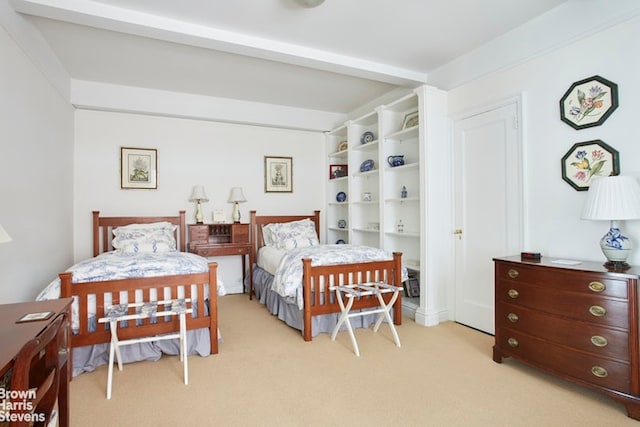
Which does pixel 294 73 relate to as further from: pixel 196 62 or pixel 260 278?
pixel 260 278

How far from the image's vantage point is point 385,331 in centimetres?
328

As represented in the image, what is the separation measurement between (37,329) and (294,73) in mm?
3314

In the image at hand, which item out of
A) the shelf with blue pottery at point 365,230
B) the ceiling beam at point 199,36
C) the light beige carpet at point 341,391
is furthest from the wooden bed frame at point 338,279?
the ceiling beam at point 199,36

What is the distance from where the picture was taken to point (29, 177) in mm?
2701

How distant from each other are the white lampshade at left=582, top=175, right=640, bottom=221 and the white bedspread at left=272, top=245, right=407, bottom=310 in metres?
1.79

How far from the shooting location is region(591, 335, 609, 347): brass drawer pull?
6.52ft

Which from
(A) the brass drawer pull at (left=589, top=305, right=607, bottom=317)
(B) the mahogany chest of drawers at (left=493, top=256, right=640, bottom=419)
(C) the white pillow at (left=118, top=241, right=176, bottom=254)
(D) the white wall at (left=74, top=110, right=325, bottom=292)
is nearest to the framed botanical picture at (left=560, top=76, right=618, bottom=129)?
(B) the mahogany chest of drawers at (left=493, top=256, right=640, bottom=419)

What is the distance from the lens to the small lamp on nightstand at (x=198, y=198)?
14.9ft

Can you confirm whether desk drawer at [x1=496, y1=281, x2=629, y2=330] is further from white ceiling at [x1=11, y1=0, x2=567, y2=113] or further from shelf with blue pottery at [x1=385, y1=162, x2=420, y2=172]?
white ceiling at [x1=11, y1=0, x2=567, y2=113]

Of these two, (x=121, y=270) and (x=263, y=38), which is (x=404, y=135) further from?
(x=121, y=270)

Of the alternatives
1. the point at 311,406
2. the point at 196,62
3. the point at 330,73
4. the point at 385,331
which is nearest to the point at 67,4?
the point at 196,62

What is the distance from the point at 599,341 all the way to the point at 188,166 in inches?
181

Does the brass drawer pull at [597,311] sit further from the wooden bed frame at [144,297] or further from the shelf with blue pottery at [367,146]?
the shelf with blue pottery at [367,146]

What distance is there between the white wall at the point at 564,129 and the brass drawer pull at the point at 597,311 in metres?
0.50
